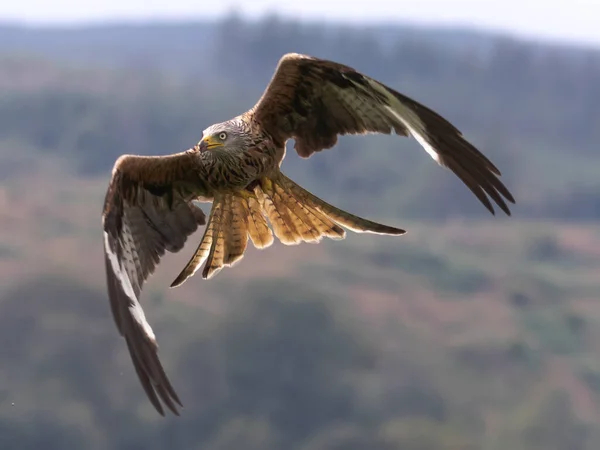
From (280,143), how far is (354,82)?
0.36m

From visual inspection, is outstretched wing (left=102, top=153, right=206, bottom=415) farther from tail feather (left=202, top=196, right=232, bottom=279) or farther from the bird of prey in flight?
tail feather (left=202, top=196, right=232, bottom=279)

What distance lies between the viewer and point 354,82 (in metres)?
3.46

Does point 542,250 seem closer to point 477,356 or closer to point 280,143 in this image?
point 477,356

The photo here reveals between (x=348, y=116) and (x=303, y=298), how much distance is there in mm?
8295

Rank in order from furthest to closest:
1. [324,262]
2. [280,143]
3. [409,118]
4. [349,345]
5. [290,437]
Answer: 1. [324,262]
2. [349,345]
3. [290,437]
4. [280,143]
5. [409,118]

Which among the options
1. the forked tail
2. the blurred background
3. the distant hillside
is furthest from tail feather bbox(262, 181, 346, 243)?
the distant hillside

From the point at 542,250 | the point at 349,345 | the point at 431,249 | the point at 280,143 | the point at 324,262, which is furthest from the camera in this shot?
the point at 542,250

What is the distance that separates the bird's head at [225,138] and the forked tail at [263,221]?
19 centimetres

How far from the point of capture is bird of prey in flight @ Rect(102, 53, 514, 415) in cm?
338

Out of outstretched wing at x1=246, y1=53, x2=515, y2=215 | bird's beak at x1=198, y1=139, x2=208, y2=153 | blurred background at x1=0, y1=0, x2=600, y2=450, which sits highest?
outstretched wing at x1=246, y1=53, x2=515, y2=215

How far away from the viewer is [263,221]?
362 centimetres

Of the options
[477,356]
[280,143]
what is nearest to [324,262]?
[477,356]

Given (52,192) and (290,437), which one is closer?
(290,437)

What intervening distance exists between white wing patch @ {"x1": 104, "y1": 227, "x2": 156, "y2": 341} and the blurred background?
4.23 m
